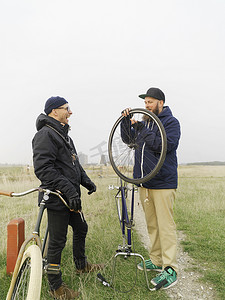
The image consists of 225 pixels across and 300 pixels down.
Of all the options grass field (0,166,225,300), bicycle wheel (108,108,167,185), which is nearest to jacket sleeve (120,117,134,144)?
bicycle wheel (108,108,167,185)

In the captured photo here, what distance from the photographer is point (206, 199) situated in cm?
880

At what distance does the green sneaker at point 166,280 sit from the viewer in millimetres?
3046

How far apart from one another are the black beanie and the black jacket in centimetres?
19

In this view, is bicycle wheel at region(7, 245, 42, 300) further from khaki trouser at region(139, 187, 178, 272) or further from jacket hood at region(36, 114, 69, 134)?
khaki trouser at region(139, 187, 178, 272)

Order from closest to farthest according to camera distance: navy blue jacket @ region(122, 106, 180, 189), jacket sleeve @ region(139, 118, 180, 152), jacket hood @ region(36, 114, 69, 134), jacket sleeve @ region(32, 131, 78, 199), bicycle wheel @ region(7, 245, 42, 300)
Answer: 1. bicycle wheel @ region(7, 245, 42, 300)
2. jacket sleeve @ region(32, 131, 78, 199)
3. jacket hood @ region(36, 114, 69, 134)
4. jacket sleeve @ region(139, 118, 180, 152)
5. navy blue jacket @ region(122, 106, 180, 189)

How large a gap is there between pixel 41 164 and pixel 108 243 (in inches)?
99.0

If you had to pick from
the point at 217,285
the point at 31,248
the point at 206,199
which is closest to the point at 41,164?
the point at 31,248

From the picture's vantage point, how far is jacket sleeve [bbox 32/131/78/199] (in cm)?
265

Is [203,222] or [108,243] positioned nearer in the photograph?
[108,243]

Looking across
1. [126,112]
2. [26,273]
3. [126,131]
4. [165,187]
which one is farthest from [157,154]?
[26,273]

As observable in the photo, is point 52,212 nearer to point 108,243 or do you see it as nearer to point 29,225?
point 108,243

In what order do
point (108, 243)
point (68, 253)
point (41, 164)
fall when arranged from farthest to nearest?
1. point (108, 243)
2. point (68, 253)
3. point (41, 164)

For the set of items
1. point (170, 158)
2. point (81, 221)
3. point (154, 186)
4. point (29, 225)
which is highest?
point (170, 158)

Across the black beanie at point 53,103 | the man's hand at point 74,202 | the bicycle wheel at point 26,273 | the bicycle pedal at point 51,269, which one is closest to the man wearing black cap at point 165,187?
the black beanie at point 53,103
